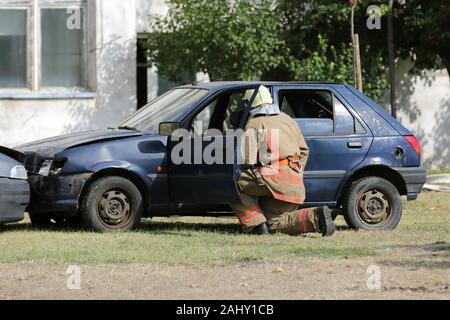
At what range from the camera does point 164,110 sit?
44.8ft

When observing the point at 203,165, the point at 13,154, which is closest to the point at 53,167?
the point at 13,154

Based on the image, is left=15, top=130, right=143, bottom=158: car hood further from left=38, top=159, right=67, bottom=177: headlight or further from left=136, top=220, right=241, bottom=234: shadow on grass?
left=136, top=220, right=241, bottom=234: shadow on grass

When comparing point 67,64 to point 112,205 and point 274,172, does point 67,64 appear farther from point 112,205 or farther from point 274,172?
point 274,172

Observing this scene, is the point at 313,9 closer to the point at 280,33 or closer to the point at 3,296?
the point at 280,33

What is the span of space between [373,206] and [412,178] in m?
0.53

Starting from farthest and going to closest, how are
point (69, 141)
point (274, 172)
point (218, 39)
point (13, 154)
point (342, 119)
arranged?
point (218, 39) → point (342, 119) → point (13, 154) → point (69, 141) → point (274, 172)

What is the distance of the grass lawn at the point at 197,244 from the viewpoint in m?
11.2

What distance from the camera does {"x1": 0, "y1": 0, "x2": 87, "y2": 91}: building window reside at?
22312 mm

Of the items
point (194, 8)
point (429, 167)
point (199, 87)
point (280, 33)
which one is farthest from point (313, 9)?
point (199, 87)

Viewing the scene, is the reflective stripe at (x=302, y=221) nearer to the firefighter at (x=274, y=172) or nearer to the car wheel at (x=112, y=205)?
the firefighter at (x=274, y=172)

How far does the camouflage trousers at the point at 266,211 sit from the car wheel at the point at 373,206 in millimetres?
780

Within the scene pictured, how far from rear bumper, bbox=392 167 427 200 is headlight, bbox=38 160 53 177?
376 centimetres
